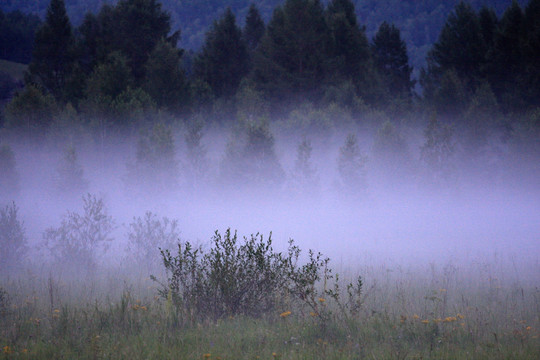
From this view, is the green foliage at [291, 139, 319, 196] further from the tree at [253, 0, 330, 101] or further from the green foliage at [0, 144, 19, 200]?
the tree at [253, 0, 330, 101]

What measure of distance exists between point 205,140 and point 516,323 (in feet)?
93.9

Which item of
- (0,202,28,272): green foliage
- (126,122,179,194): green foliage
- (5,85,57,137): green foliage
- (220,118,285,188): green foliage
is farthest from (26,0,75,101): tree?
(0,202,28,272): green foliage

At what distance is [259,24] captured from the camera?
4600 centimetres

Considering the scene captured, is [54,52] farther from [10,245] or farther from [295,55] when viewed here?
[10,245]

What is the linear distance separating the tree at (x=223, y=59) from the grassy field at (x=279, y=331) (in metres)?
34.5

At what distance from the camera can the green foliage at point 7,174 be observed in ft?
71.0

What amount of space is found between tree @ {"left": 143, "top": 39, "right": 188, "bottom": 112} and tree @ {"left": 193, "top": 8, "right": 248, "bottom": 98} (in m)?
5.78

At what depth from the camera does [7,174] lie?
2173 cm

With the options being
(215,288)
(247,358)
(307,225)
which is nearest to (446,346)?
(247,358)

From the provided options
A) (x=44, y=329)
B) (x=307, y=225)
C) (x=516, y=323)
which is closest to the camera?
(x=44, y=329)

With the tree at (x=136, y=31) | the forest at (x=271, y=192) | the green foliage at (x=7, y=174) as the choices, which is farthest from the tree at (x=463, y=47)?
the green foliage at (x=7, y=174)

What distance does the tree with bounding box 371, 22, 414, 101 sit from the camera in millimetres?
47406

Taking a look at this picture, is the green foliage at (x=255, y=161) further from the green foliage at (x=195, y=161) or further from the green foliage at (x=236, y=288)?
the green foliage at (x=236, y=288)

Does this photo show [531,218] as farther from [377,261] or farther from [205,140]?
[205,140]
